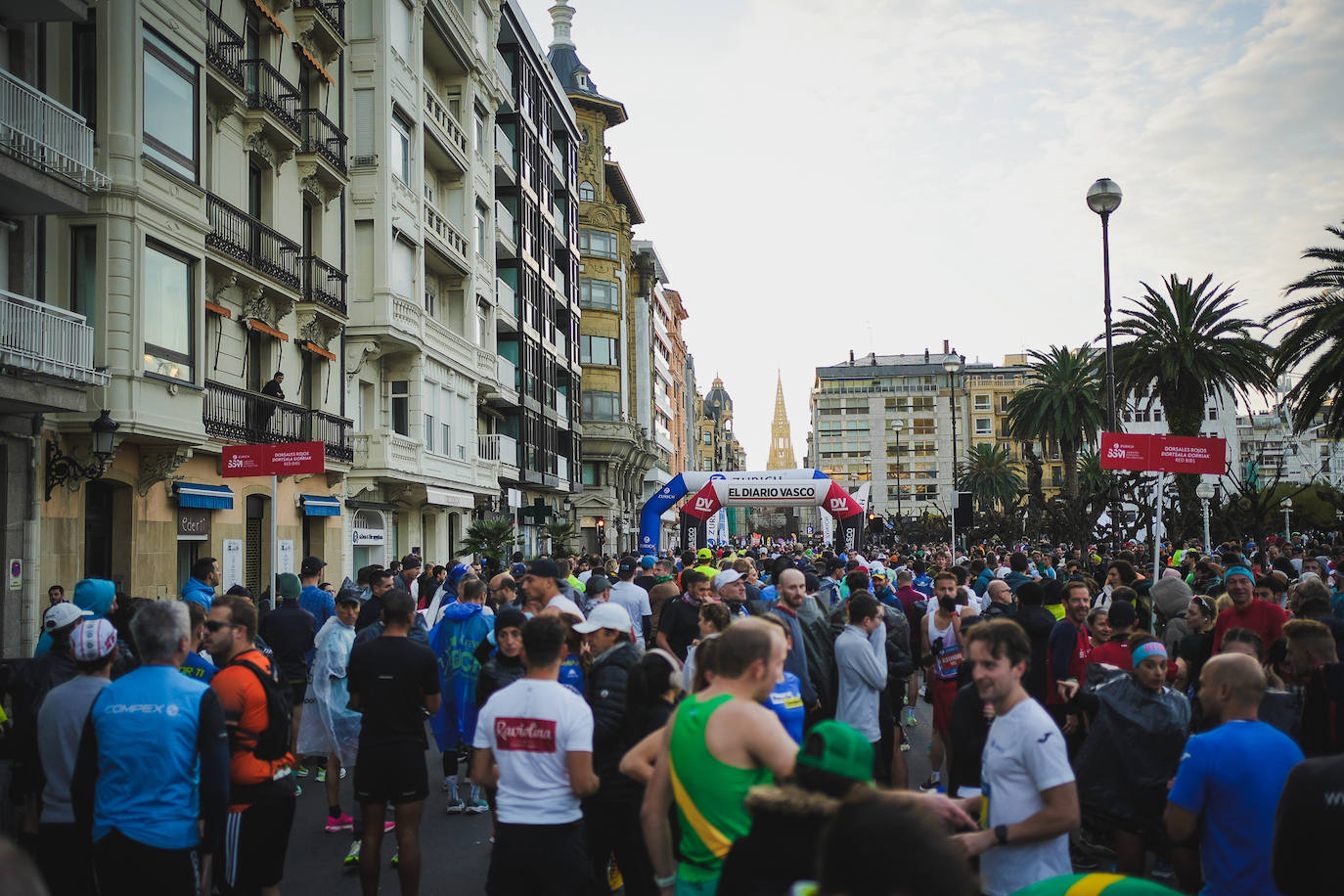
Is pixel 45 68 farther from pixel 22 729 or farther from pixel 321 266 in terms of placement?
pixel 22 729

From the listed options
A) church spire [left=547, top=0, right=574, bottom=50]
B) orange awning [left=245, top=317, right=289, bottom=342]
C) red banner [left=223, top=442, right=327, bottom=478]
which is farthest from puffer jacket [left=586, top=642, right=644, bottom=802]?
church spire [left=547, top=0, right=574, bottom=50]

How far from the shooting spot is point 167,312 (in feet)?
54.4

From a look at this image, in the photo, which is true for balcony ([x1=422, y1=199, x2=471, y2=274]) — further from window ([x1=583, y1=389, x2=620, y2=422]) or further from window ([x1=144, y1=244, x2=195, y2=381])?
window ([x1=583, y1=389, x2=620, y2=422])

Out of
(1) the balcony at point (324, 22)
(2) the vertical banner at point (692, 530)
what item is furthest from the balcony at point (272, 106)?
(2) the vertical banner at point (692, 530)

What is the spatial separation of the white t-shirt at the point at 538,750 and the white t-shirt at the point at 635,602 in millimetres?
Answer: 6061

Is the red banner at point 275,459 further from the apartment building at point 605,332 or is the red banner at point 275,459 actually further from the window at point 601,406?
the window at point 601,406

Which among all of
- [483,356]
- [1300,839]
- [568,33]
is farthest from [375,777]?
[568,33]

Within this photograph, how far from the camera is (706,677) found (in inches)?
175

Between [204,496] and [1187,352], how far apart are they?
29.3 meters

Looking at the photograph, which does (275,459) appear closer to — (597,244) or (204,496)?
(204,496)

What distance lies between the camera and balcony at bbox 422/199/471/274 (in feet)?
94.5

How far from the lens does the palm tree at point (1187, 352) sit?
3372 cm

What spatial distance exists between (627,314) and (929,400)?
259ft

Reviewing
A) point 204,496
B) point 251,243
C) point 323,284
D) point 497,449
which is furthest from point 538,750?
point 497,449
